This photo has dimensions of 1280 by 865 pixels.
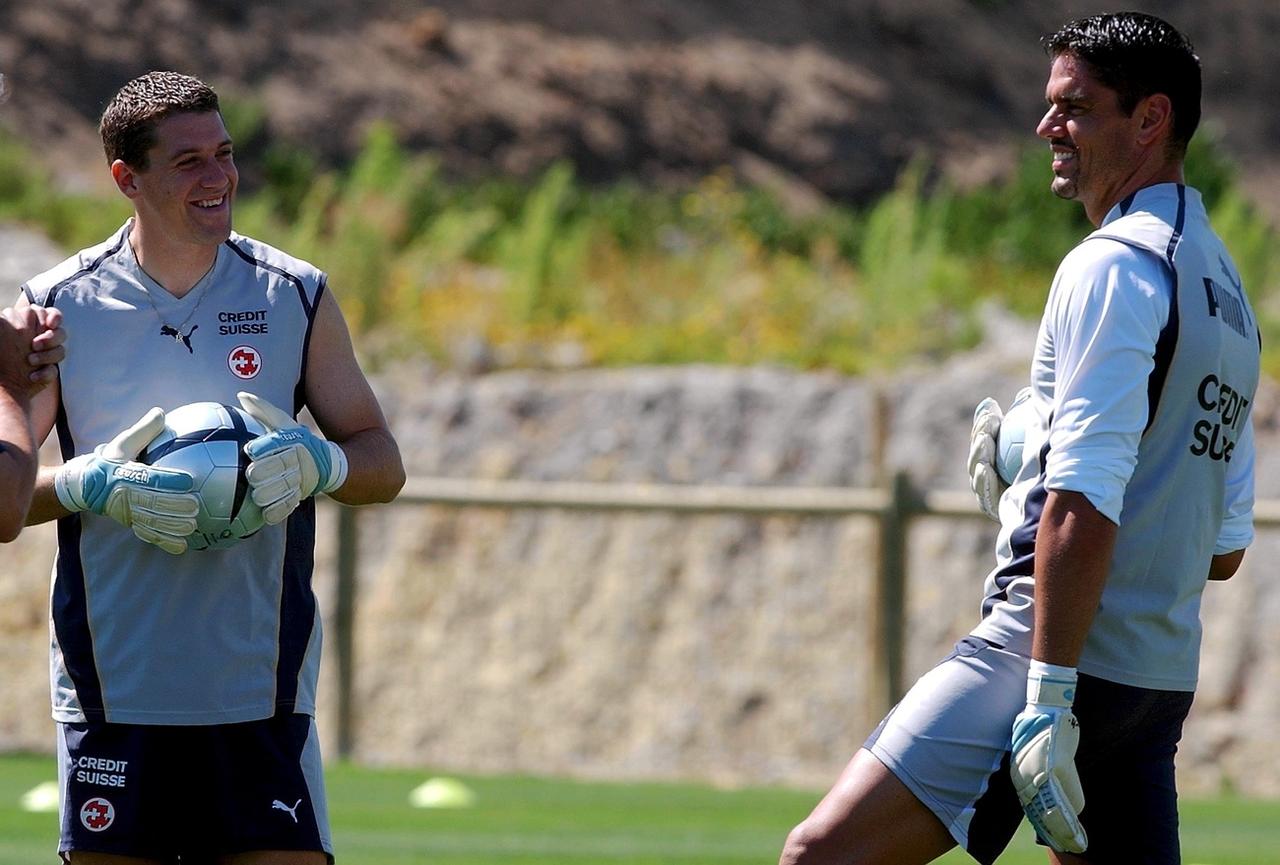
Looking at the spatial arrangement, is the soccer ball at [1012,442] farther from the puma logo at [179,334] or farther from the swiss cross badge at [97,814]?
the swiss cross badge at [97,814]

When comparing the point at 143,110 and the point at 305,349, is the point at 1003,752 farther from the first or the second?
the point at 143,110

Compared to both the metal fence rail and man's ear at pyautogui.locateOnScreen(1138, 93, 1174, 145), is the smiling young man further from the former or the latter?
the metal fence rail

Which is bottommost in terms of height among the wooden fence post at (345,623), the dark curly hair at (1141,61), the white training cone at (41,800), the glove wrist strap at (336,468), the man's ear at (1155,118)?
the white training cone at (41,800)

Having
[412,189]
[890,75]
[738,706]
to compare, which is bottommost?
[738,706]

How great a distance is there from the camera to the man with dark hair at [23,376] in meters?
3.67

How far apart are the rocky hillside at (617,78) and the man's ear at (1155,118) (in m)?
Result: 20.9

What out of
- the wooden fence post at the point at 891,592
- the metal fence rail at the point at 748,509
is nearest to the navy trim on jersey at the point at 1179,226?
the metal fence rail at the point at 748,509

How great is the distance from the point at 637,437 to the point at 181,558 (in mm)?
9332

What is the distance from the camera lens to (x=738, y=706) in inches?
464

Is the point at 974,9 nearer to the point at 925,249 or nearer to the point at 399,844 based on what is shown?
the point at 925,249

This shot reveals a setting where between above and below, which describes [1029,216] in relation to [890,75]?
below

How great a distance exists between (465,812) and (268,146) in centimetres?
1802

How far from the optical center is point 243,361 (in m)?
4.13

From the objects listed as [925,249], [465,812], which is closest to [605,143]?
[925,249]
